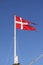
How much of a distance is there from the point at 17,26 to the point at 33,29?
2.21 m

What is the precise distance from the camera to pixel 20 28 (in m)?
25.3

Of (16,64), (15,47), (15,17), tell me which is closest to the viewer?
(16,64)

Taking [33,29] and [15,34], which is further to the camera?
[33,29]

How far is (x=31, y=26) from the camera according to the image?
26.1m

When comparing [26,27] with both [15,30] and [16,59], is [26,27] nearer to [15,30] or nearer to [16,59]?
[15,30]

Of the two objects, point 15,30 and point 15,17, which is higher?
point 15,17

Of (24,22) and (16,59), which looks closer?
(16,59)

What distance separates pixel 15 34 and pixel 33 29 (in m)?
4.14

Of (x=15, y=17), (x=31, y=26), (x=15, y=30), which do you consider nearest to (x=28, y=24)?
(x=31, y=26)

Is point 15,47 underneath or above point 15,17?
underneath

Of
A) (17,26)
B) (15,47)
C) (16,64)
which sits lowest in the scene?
(16,64)

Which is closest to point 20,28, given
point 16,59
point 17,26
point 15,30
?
point 17,26

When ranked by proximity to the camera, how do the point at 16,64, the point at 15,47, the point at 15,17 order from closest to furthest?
the point at 16,64, the point at 15,47, the point at 15,17

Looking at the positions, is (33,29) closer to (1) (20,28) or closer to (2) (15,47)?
(1) (20,28)
